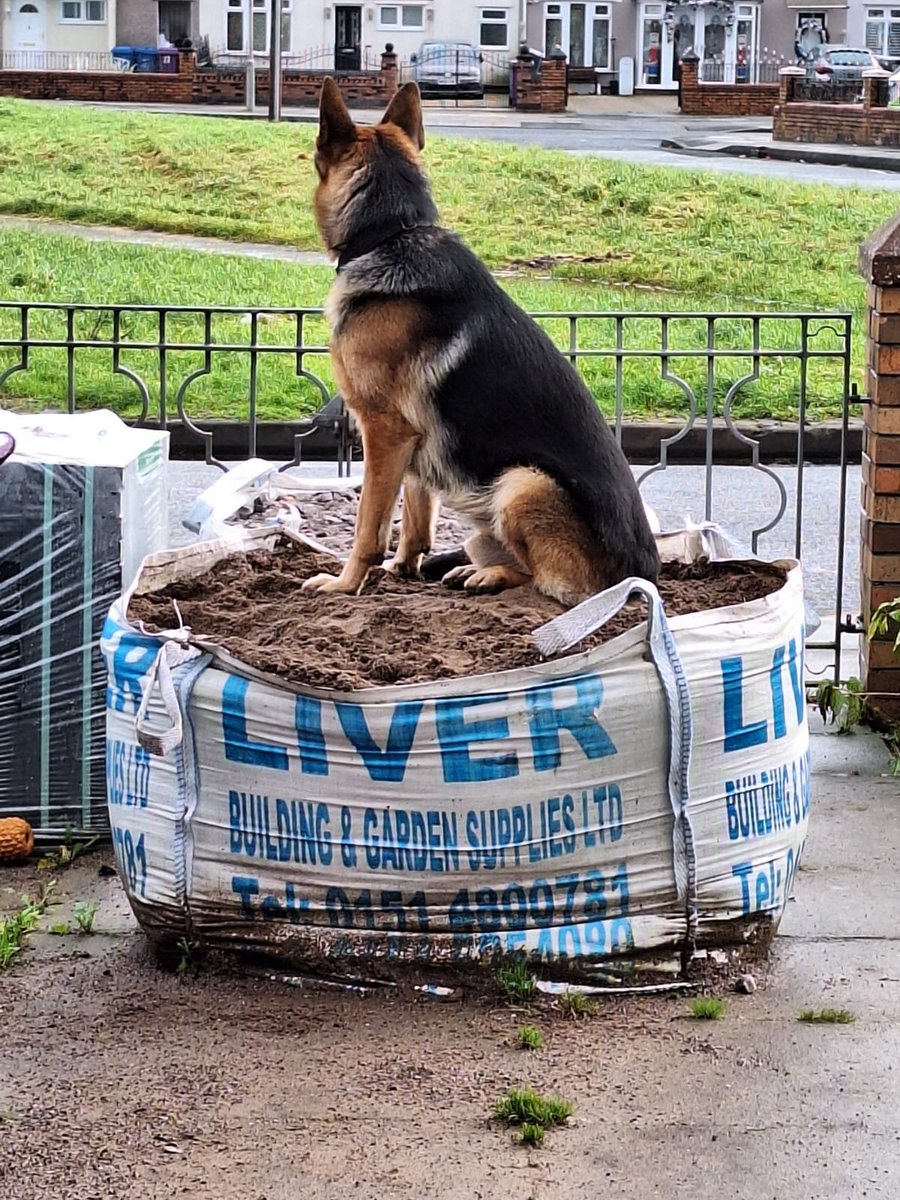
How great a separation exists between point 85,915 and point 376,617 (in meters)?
0.99

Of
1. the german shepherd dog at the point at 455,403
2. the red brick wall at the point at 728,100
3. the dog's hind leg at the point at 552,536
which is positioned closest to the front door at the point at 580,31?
the red brick wall at the point at 728,100

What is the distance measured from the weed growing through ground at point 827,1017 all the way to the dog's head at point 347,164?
224 cm

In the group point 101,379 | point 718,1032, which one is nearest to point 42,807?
point 718,1032

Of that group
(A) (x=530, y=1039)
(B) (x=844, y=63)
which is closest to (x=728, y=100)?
(B) (x=844, y=63)

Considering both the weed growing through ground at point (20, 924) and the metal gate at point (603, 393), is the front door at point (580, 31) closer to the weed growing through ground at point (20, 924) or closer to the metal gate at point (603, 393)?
the metal gate at point (603, 393)

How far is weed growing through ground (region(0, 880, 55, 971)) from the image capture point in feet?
12.7

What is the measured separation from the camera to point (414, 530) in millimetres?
4691

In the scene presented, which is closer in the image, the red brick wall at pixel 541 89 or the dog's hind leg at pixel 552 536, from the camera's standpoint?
the dog's hind leg at pixel 552 536

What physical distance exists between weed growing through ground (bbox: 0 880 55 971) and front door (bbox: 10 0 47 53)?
52.3 metres

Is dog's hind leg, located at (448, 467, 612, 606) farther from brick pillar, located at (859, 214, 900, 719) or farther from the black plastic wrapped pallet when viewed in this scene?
brick pillar, located at (859, 214, 900, 719)

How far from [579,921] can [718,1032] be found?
0.36 m

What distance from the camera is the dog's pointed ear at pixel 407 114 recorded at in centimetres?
465

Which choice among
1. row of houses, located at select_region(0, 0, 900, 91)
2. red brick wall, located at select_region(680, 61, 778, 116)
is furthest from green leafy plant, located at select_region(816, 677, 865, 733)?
row of houses, located at select_region(0, 0, 900, 91)

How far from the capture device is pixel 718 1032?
348 centimetres
